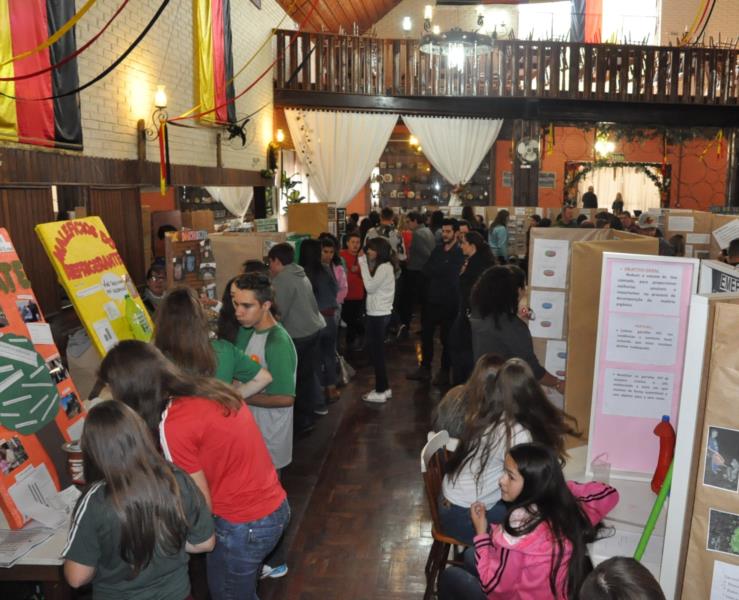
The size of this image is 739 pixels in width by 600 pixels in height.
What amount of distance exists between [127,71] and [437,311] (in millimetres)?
3499

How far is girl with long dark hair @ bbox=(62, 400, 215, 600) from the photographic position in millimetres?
1897

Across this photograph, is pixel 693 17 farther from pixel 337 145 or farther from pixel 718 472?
pixel 718 472

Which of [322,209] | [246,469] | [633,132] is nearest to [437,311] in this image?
[322,209]

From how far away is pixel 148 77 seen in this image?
660 centimetres

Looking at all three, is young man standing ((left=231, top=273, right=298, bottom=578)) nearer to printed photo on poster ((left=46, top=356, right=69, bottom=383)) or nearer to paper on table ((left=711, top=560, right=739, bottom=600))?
printed photo on poster ((left=46, top=356, right=69, bottom=383))

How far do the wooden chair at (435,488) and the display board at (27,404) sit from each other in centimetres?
167

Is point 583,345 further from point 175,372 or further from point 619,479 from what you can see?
point 175,372

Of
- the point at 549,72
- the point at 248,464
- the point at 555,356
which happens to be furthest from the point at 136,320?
the point at 549,72

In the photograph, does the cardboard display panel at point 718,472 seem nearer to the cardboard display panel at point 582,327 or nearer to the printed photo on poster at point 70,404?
the cardboard display panel at point 582,327

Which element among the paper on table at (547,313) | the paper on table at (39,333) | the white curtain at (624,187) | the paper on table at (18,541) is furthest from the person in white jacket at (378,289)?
the white curtain at (624,187)

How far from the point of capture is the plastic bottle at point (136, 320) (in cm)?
444

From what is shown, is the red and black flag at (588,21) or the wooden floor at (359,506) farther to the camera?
the red and black flag at (588,21)

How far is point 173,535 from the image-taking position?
1.99 m

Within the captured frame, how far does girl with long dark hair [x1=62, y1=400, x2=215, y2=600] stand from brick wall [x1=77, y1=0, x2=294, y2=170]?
4.01 metres
